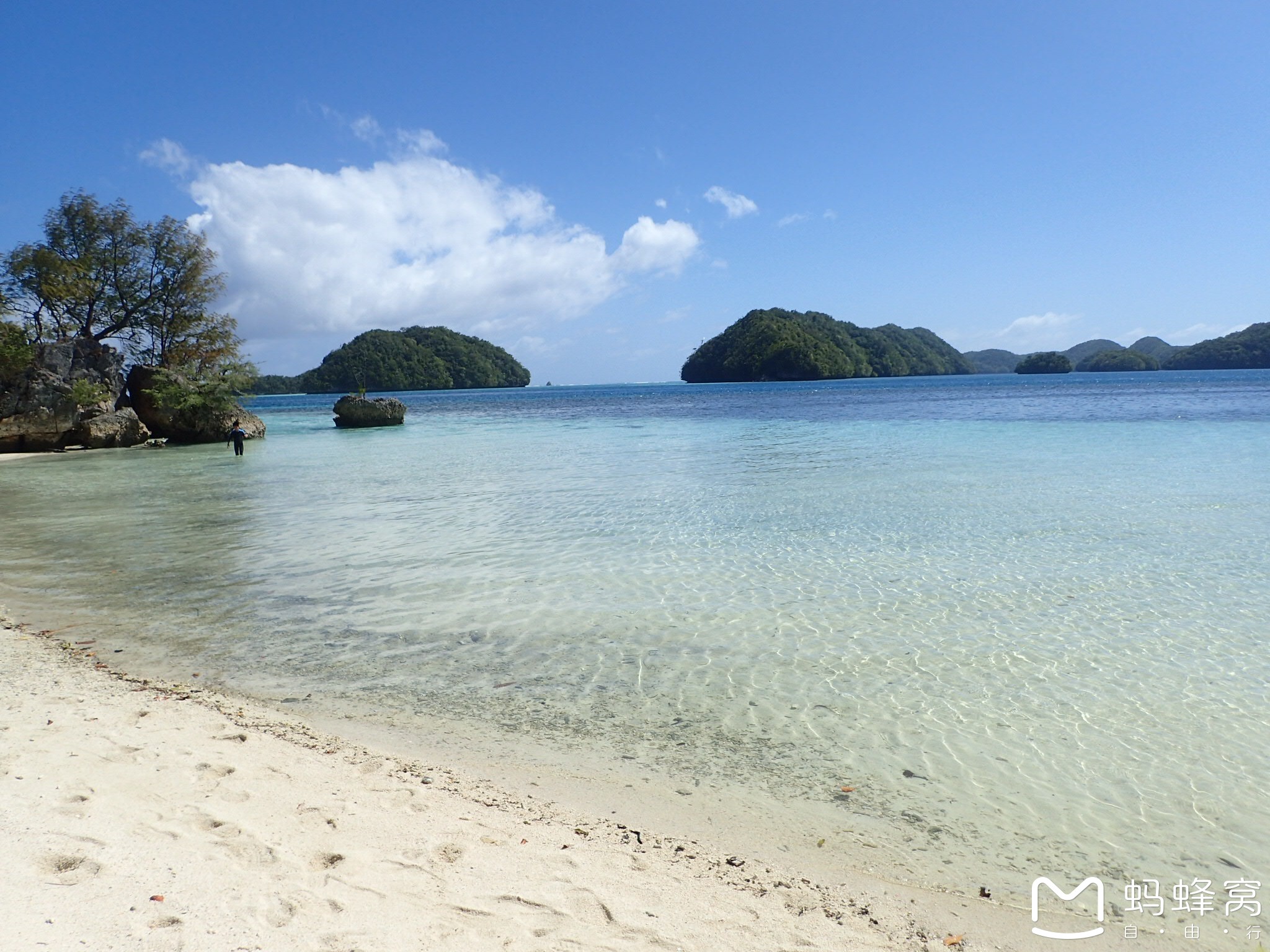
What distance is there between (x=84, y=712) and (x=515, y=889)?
320 centimetres

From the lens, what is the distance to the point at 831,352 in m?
138

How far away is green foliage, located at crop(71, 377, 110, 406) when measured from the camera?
29.1 m

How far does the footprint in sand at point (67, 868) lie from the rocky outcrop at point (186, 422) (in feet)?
108

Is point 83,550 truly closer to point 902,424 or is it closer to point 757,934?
point 757,934

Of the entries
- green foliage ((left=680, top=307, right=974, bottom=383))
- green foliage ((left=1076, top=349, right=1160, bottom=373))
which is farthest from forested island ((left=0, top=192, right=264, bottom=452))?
green foliage ((left=1076, top=349, right=1160, bottom=373))

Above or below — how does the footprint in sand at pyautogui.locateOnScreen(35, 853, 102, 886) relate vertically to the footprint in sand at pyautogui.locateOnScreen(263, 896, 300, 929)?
above

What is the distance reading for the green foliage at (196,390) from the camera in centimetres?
3170

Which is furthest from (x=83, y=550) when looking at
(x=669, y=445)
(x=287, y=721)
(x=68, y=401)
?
(x=68, y=401)

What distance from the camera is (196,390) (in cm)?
3222

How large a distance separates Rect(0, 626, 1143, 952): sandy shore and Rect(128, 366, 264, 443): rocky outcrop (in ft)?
105

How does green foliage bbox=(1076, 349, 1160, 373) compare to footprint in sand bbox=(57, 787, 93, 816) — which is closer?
footprint in sand bbox=(57, 787, 93, 816)

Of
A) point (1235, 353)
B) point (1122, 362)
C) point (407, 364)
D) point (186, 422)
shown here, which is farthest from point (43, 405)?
point (1122, 362)

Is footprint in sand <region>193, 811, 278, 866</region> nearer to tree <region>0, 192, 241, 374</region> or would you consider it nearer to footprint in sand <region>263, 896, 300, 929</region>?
footprint in sand <region>263, 896, 300, 929</region>

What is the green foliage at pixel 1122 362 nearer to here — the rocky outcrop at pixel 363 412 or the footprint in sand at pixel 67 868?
the rocky outcrop at pixel 363 412
